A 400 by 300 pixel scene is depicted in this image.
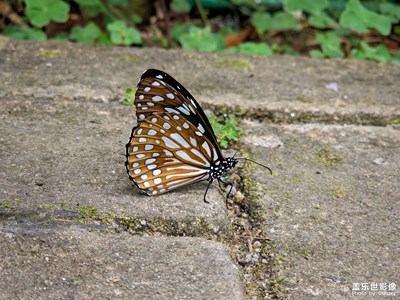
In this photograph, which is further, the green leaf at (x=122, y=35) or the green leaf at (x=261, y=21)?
the green leaf at (x=261, y=21)

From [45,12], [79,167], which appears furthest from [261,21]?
[79,167]

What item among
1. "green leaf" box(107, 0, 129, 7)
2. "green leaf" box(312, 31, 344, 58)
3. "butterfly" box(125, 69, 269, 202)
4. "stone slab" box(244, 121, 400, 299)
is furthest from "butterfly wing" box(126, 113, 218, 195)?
"green leaf" box(107, 0, 129, 7)

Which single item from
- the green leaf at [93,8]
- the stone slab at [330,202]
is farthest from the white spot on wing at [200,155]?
the green leaf at [93,8]

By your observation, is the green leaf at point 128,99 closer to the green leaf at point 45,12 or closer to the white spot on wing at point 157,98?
the white spot on wing at point 157,98

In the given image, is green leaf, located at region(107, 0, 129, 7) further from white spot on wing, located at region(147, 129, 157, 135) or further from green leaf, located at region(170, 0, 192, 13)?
white spot on wing, located at region(147, 129, 157, 135)

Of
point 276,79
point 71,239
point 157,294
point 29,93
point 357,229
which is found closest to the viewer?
point 157,294

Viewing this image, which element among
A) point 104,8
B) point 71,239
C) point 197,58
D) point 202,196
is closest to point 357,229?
point 202,196

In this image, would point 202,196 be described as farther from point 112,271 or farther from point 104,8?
point 104,8
